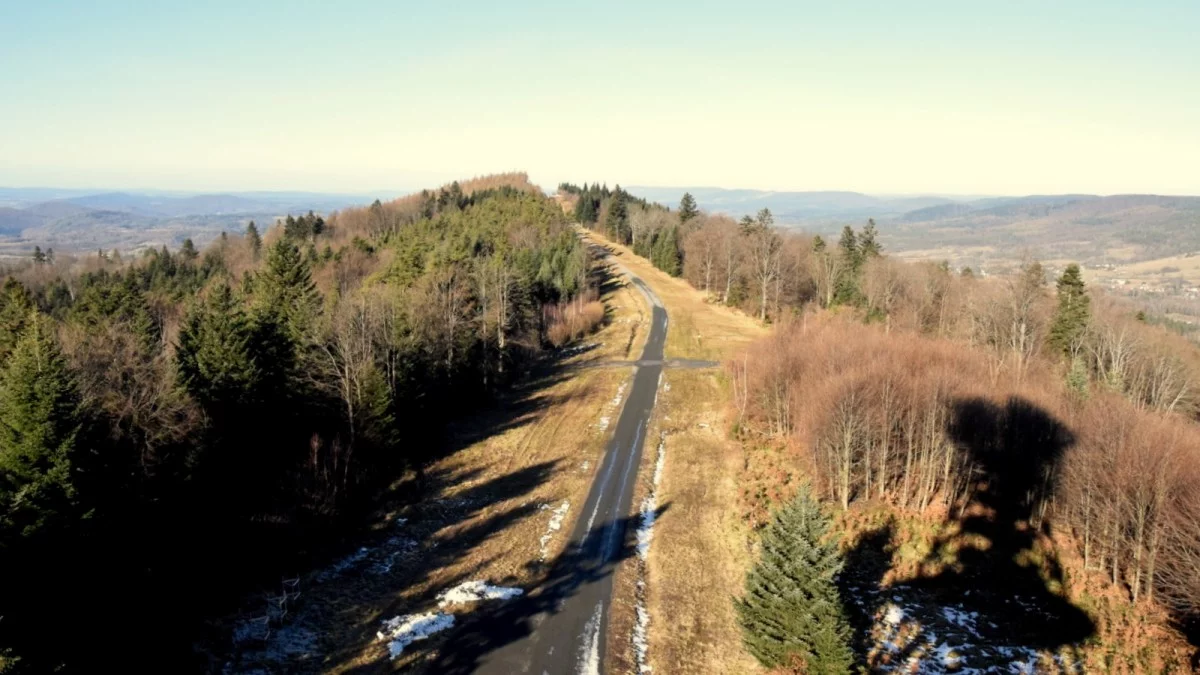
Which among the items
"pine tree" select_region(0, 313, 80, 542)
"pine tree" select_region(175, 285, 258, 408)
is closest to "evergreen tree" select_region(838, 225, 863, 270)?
"pine tree" select_region(175, 285, 258, 408)

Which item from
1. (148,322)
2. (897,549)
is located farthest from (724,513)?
(148,322)

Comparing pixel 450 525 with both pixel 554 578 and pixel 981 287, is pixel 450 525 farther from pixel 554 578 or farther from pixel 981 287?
pixel 981 287

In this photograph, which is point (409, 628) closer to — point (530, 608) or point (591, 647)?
point (530, 608)

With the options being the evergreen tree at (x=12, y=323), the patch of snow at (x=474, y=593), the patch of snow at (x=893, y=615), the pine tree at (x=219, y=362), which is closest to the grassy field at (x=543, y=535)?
the patch of snow at (x=474, y=593)

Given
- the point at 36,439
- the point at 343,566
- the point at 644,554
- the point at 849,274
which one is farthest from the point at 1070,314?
the point at 36,439

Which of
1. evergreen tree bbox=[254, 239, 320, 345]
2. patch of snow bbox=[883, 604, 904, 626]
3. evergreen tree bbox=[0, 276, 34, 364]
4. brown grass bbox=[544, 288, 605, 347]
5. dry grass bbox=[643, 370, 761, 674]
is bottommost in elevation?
patch of snow bbox=[883, 604, 904, 626]

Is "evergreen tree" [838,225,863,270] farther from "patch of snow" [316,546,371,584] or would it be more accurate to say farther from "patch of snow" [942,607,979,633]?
"patch of snow" [316,546,371,584]
